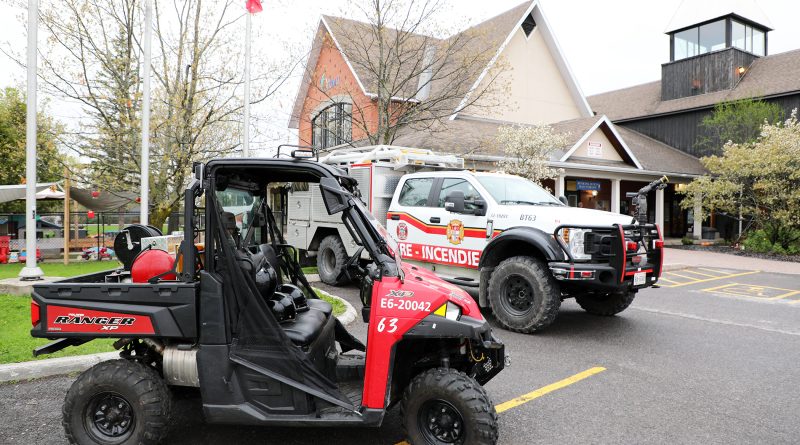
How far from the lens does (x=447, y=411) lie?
338 cm

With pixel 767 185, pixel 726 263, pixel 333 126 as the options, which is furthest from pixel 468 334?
pixel 767 185

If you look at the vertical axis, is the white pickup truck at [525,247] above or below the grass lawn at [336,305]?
above

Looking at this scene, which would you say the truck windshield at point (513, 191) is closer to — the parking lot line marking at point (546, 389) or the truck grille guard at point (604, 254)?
the truck grille guard at point (604, 254)

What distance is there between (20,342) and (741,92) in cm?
3127

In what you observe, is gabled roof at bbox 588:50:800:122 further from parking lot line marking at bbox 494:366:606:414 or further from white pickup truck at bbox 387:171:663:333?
parking lot line marking at bbox 494:366:606:414

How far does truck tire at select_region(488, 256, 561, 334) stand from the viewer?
6.63m

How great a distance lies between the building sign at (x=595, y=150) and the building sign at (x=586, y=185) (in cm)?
172

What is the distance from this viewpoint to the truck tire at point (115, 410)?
3.38 meters

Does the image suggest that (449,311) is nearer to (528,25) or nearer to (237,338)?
(237,338)

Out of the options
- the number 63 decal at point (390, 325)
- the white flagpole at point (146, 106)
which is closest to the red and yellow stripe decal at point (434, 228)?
the number 63 decal at point (390, 325)

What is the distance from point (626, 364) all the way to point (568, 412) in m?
1.75

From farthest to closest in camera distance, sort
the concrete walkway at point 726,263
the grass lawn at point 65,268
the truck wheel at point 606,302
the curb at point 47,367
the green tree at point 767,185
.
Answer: the green tree at point 767,185 < the concrete walkway at point 726,263 < the grass lawn at point 65,268 < the truck wheel at point 606,302 < the curb at point 47,367

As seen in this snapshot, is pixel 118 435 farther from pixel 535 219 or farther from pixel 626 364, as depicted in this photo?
pixel 535 219

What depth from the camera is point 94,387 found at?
11.2 feet
